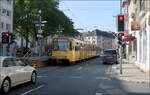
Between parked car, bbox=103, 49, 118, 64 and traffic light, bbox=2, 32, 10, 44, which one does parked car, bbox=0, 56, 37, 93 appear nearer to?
traffic light, bbox=2, 32, 10, 44

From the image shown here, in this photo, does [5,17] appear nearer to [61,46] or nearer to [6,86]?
[61,46]

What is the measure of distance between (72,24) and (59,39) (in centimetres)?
2806

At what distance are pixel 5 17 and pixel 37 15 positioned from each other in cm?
869

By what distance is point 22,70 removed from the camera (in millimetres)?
11055

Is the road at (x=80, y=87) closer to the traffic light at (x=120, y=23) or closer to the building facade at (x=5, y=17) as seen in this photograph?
the traffic light at (x=120, y=23)

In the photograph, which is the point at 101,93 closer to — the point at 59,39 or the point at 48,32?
the point at 59,39

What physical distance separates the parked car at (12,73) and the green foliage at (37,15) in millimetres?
33981

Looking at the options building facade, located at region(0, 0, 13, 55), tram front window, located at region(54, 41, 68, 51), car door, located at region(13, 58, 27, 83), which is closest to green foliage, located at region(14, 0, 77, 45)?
building facade, located at region(0, 0, 13, 55)

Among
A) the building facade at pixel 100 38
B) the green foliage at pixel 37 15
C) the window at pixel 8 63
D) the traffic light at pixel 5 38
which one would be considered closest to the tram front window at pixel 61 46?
the traffic light at pixel 5 38

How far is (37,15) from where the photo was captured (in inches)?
1751

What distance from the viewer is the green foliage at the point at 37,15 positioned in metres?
45.4

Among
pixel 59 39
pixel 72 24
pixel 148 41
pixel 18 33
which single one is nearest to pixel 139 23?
pixel 148 41

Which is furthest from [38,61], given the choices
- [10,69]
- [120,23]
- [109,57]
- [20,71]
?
[10,69]

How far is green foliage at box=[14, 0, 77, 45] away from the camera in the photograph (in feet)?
149
